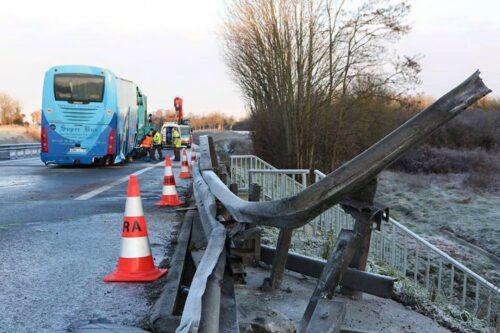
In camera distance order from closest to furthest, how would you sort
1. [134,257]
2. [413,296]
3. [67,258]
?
1. [134,257]
2. [413,296]
3. [67,258]

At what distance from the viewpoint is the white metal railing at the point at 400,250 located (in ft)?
25.6

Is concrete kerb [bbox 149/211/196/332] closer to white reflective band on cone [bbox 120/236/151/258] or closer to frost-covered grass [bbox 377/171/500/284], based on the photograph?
white reflective band on cone [bbox 120/236/151/258]

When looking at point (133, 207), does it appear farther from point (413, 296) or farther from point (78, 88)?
point (78, 88)

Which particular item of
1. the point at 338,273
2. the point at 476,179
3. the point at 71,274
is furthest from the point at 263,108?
the point at 338,273

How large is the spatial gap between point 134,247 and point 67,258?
1.11 m

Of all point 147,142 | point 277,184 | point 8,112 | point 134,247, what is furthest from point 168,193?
point 8,112

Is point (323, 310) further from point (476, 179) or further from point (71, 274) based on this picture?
point (476, 179)

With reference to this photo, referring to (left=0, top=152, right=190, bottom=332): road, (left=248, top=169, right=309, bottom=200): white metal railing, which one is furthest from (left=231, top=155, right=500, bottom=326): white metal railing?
(left=0, top=152, right=190, bottom=332): road

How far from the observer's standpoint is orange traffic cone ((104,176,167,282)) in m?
4.81

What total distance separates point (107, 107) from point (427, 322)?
52.2ft

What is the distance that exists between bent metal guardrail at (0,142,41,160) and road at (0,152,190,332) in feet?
55.2

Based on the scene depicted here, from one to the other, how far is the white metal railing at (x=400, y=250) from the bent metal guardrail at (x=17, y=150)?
57.5 feet

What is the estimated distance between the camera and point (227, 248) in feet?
13.4

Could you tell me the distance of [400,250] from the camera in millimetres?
9891
